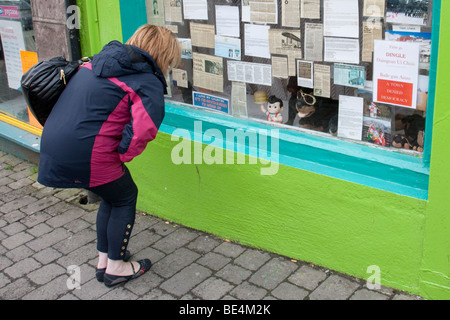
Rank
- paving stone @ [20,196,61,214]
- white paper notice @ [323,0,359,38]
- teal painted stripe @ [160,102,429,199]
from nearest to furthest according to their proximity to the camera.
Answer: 1. teal painted stripe @ [160,102,429,199]
2. white paper notice @ [323,0,359,38]
3. paving stone @ [20,196,61,214]

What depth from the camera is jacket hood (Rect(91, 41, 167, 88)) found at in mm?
3420

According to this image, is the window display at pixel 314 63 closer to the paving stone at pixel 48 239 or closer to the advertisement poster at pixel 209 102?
the advertisement poster at pixel 209 102

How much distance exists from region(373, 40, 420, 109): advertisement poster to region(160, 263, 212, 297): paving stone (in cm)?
174

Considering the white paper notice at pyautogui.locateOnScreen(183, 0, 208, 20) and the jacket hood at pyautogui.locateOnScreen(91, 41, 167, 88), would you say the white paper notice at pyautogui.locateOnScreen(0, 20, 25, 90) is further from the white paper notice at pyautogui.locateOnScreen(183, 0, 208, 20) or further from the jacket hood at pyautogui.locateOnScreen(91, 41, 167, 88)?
the jacket hood at pyautogui.locateOnScreen(91, 41, 167, 88)

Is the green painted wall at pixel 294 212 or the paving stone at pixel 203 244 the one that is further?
the paving stone at pixel 203 244

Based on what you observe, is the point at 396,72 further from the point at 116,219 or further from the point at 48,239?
the point at 48,239

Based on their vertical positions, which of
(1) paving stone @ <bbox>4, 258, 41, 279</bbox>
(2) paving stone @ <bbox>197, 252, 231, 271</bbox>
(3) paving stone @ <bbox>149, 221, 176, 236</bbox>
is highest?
(3) paving stone @ <bbox>149, 221, 176, 236</bbox>

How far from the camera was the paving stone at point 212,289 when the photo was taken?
3.79 m

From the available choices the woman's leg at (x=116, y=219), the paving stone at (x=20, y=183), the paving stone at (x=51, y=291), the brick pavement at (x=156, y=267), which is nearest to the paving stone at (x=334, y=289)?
the brick pavement at (x=156, y=267)

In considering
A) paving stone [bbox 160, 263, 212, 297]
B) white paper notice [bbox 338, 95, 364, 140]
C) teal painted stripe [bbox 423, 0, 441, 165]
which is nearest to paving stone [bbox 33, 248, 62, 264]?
paving stone [bbox 160, 263, 212, 297]

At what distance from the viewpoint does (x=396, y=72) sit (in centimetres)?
349

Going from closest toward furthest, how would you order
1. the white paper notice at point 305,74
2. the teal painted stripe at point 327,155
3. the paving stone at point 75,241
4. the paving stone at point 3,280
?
the teal painted stripe at point 327,155 < the white paper notice at point 305,74 < the paving stone at point 3,280 < the paving stone at point 75,241
